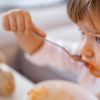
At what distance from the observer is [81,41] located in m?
0.43

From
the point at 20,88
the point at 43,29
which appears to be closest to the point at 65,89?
the point at 20,88

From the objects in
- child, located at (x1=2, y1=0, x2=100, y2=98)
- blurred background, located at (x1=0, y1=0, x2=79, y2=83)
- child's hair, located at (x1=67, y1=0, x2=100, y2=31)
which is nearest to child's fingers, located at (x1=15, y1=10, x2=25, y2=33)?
child, located at (x1=2, y1=0, x2=100, y2=98)

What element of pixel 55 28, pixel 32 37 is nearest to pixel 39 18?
pixel 55 28

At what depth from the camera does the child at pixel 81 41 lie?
1.15ft

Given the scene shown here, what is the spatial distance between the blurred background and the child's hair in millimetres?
404

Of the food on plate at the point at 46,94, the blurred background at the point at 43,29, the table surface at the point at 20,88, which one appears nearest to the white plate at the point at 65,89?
the food on plate at the point at 46,94

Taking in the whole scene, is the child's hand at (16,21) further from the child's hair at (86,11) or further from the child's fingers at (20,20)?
the child's hair at (86,11)

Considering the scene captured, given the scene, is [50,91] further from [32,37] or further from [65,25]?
[65,25]

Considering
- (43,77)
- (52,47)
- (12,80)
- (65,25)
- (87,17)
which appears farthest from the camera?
(65,25)

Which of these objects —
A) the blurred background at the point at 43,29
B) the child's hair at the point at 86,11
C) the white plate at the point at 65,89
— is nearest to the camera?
the child's hair at the point at 86,11

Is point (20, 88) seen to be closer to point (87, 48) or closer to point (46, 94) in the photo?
point (46, 94)

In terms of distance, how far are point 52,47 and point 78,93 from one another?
222mm

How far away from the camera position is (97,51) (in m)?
0.40

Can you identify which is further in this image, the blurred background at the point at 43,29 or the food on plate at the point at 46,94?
the blurred background at the point at 43,29
